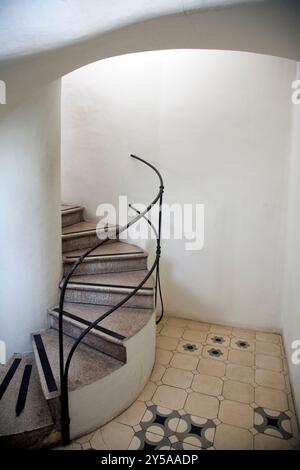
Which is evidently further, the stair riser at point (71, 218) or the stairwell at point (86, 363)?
the stair riser at point (71, 218)

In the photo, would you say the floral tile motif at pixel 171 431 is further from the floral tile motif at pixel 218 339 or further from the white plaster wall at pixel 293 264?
the floral tile motif at pixel 218 339

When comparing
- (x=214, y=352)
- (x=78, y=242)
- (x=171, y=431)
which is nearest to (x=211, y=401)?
(x=171, y=431)

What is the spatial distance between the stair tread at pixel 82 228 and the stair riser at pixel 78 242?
5cm

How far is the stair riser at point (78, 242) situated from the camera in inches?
134

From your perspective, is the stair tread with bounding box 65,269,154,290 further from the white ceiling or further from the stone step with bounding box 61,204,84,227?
the white ceiling

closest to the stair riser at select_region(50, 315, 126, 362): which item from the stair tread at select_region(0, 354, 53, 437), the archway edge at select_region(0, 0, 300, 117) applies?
the stair tread at select_region(0, 354, 53, 437)

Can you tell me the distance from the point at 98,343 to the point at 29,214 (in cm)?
115

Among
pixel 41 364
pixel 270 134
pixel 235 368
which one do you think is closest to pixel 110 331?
pixel 41 364

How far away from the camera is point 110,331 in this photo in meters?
2.42

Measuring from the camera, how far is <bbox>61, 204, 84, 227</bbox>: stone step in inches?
Result: 146

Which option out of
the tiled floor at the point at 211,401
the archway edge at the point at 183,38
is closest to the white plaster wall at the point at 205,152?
the tiled floor at the point at 211,401

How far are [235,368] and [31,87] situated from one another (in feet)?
9.14

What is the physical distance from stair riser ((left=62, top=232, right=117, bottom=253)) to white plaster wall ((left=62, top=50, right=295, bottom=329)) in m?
0.64

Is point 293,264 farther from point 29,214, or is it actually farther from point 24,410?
point 24,410
